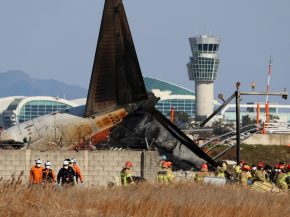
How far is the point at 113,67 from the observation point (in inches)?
1964

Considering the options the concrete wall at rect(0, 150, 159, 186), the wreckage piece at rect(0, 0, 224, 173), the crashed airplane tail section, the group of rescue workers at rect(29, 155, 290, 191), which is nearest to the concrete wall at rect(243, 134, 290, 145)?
the wreckage piece at rect(0, 0, 224, 173)

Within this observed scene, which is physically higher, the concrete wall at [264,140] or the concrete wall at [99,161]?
the concrete wall at [264,140]

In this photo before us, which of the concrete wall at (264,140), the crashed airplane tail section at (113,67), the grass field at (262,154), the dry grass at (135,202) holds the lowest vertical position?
the dry grass at (135,202)

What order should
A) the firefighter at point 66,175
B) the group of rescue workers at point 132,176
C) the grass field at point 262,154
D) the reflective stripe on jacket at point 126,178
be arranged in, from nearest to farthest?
the group of rescue workers at point 132,176
the firefighter at point 66,175
the reflective stripe on jacket at point 126,178
the grass field at point 262,154

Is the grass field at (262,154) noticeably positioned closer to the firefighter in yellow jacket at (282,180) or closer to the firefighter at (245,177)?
the firefighter at (245,177)

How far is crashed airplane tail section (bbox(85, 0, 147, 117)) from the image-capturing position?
49.8 metres

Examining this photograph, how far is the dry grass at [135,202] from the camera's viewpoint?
963 inches

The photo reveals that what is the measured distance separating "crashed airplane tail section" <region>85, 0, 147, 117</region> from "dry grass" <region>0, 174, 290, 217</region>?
17769 millimetres

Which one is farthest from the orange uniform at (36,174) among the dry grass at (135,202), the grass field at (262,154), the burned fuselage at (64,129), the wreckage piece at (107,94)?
the grass field at (262,154)

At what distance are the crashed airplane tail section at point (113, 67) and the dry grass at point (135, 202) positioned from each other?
17.8 meters

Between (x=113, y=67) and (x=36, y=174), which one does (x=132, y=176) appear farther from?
(x=113, y=67)

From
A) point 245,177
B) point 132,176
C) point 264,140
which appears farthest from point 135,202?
point 264,140

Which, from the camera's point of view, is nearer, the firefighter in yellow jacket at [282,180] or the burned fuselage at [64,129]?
the firefighter in yellow jacket at [282,180]

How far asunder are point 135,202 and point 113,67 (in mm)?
23583
